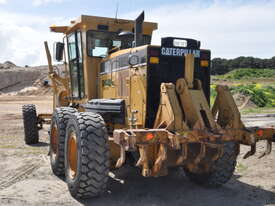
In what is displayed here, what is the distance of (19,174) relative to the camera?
274 inches

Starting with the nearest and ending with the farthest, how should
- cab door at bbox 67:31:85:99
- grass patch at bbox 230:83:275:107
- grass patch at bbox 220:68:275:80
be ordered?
cab door at bbox 67:31:85:99 → grass patch at bbox 230:83:275:107 → grass patch at bbox 220:68:275:80

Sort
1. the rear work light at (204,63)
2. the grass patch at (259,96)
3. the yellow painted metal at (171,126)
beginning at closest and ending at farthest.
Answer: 1. the yellow painted metal at (171,126)
2. the rear work light at (204,63)
3. the grass patch at (259,96)

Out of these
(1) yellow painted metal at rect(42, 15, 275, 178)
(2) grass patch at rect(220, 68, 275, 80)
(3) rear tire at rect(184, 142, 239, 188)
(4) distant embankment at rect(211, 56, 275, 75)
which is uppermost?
(4) distant embankment at rect(211, 56, 275, 75)

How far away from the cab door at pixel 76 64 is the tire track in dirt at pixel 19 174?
1.82 metres

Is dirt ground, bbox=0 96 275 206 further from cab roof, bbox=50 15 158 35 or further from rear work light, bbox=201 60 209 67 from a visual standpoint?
cab roof, bbox=50 15 158 35

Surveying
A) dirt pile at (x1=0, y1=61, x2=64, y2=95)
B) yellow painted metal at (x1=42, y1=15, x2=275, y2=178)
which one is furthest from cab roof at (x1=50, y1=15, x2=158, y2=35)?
dirt pile at (x1=0, y1=61, x2=64, y2=95)

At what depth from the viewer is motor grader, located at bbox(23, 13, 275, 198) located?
17.0ft

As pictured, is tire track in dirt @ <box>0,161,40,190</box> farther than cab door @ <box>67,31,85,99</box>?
No

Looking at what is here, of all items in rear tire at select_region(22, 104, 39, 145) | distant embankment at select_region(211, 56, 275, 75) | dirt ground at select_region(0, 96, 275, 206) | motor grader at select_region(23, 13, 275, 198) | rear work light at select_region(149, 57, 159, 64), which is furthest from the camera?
distant embankment at select_region(211, 56, 275, 75)

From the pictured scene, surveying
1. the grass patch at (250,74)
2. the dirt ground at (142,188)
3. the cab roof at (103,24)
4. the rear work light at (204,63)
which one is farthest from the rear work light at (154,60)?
the grass patch at (250,74)

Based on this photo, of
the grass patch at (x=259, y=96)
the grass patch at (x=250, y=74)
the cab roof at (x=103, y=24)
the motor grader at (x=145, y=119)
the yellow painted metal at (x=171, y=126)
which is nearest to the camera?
the yellow painted metal at (x=171, y=126)

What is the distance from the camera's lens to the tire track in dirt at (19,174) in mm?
6342

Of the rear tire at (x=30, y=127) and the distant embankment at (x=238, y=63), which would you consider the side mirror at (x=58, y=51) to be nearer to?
the rear tire at (x=30, y=127)

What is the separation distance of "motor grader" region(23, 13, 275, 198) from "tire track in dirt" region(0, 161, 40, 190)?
0.56 m
